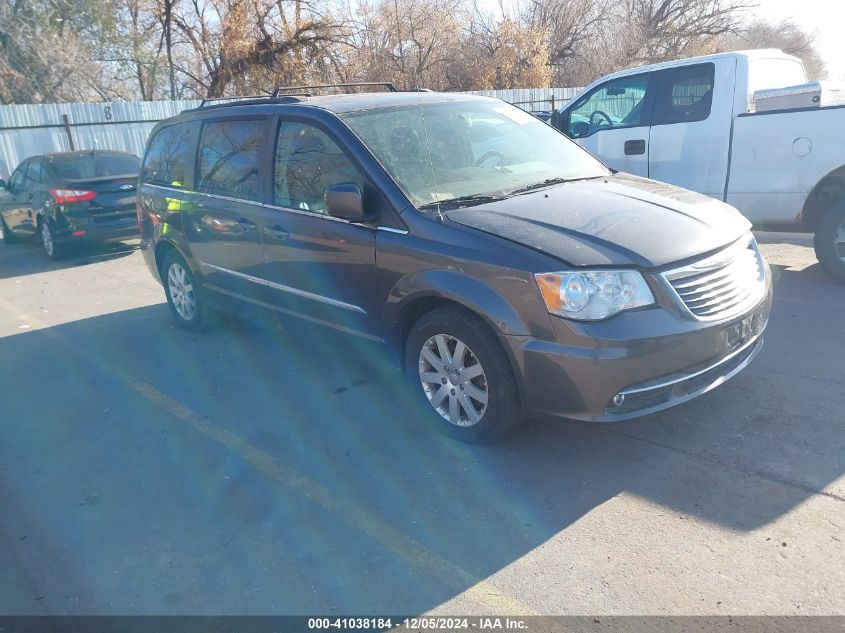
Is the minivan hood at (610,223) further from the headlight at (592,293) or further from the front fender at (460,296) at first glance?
the front fender at (460,296)

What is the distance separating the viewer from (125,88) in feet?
78.5

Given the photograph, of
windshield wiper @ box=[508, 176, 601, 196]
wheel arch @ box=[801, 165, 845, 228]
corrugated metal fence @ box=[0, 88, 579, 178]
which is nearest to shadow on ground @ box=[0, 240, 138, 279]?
corrugated metal fence @ box=[0, 88, 579, 178]

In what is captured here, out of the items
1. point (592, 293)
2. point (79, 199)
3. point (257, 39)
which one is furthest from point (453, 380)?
point (257, 39)

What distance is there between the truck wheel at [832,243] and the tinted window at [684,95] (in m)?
1.52

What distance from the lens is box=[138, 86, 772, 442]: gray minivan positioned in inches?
134

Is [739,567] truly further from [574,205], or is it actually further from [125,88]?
[125,88]

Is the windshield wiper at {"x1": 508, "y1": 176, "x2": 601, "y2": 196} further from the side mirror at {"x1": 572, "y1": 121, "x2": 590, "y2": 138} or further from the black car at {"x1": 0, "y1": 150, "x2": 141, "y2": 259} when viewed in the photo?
the black car at {"x1": 0, "y1": 150, "x2": 141, "y2": 259}

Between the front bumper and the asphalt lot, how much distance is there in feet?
1.29

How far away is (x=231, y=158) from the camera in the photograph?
5.35 metres

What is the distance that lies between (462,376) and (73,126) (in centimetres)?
1521

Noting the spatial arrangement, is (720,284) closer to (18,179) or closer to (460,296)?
(460,296)

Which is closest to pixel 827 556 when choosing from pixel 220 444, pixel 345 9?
pixel 220 444

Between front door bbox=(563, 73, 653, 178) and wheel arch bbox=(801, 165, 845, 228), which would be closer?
wheel arch bbox=(801, 165, 845, 228)

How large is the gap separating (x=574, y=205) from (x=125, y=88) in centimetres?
2372
